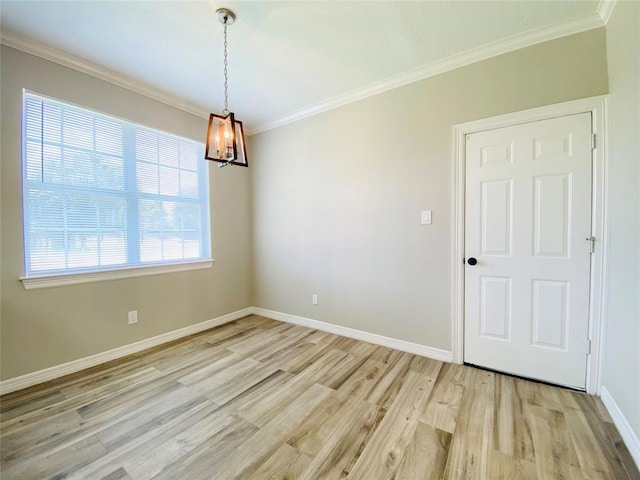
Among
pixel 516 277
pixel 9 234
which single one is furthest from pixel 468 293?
pixel 9 234

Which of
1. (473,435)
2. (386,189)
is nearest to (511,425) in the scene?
(473,435)

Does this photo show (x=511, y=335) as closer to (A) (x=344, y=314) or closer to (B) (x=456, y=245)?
(B) (x=456, y=245)

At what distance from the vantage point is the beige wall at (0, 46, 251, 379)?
1.97 m

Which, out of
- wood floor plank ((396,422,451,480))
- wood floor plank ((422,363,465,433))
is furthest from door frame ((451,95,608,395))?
wood floor plank ((396,422,451,480))

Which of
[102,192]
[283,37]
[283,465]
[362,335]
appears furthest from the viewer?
[362,335]

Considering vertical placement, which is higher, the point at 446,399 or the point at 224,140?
the point at 224,140

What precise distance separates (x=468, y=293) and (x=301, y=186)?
2156mm

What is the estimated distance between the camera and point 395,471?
4.32 feet

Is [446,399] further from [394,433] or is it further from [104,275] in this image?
[104,275]

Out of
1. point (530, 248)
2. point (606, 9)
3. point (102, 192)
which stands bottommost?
point (530, 248)

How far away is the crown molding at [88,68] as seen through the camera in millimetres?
1962

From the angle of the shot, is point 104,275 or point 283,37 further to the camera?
point 104,275

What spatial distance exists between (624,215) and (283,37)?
8.36 ft

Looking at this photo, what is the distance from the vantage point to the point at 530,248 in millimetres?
2045
